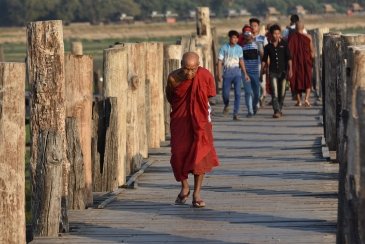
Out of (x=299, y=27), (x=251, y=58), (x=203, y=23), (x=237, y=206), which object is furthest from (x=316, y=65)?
(x=237, y=206)

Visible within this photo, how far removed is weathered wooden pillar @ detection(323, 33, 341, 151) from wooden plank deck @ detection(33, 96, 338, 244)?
11.0 inches

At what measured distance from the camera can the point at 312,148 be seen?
18906mm

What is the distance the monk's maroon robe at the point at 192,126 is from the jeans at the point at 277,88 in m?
9.20

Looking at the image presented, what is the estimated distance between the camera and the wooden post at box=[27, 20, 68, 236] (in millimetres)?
12648

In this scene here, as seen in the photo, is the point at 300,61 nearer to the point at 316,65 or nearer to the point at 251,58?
the point at 251,58

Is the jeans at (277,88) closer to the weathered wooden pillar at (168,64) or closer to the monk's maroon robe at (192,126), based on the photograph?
the weathered wooden pillar at (168,64)

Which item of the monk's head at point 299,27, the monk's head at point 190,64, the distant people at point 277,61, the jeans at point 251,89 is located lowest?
the jeans at point 251,89

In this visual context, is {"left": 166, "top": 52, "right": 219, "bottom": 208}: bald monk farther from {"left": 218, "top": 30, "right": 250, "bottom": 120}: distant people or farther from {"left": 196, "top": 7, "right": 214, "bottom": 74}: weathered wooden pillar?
{"left": 196, "top": 7, "right": 214, "bottom": 74}: weathered wooden pillar

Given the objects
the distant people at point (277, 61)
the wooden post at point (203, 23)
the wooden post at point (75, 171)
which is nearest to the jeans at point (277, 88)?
the distant people at point (277, 61)

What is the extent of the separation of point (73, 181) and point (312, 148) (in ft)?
18.0

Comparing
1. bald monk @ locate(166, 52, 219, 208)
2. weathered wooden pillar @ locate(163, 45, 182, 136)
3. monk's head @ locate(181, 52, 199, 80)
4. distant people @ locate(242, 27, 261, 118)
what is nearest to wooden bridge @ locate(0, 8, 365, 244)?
bald monk @ locate(166, 52, 219, 208)

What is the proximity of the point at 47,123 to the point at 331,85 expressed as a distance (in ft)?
17.7

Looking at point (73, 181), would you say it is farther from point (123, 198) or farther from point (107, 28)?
point (107, 28)

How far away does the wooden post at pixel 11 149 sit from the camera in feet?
38.1
